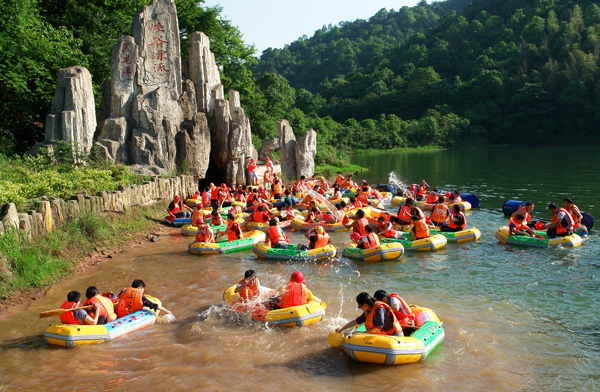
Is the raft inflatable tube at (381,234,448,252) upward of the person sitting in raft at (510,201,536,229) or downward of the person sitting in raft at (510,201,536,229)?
downward

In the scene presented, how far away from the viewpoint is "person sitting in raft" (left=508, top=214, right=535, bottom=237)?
12875mm

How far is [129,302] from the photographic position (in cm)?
806

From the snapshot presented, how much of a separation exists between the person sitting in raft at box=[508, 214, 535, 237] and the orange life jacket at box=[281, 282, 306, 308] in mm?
8045

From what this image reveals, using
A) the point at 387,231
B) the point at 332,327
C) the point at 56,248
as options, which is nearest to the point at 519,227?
the point at 387,231

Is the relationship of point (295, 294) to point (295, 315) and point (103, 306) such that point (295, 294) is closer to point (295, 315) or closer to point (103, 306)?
point (295, 315)

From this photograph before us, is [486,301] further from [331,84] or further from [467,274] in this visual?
[331,84]

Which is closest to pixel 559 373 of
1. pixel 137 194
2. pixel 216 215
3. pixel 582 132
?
pixel 216 215

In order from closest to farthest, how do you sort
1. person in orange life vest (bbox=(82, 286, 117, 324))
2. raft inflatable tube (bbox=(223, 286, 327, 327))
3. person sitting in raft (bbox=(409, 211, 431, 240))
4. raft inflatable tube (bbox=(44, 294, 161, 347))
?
raft inflatable tube (bbox=(44, 294, 161, 347))
person in orange life vest (bbox=(82, 286, 117, 324))
raft inflatable tube (bbox=(223, 286, 327, 327))
person sitting in raft (bbox=(409, 211, 431, 240))

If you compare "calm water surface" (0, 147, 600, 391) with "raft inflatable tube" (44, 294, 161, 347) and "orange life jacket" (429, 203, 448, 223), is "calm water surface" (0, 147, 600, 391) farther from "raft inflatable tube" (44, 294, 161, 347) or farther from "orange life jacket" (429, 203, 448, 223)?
"orange life jacket" (429, 203, 448, 223)

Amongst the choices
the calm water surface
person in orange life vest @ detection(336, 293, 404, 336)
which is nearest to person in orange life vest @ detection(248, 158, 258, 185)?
the calm water surface

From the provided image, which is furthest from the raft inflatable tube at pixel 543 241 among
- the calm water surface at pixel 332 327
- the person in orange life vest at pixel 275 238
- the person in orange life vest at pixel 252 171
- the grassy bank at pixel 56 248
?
the person in orange life vest at pixel 252 171

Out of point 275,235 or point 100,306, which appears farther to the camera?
point 275,235

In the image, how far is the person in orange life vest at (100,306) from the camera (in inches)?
296

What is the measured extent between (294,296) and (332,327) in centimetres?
87
